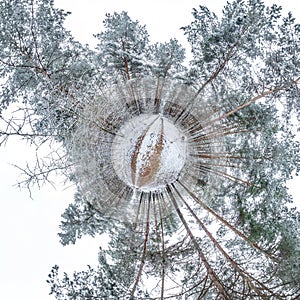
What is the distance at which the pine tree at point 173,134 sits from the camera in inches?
267

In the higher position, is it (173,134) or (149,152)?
(173,134)

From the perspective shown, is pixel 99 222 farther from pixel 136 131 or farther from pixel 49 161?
pixel 136 131

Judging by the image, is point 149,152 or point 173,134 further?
point 173,134

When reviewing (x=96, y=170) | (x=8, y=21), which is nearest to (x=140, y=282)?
(x=96, y=170)

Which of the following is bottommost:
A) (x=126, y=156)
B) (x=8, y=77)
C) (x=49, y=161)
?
(x=126, y=156)

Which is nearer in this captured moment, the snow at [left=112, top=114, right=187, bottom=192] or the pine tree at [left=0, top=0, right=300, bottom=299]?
the snow at [left=112, top=114, right=187, bottom=192]

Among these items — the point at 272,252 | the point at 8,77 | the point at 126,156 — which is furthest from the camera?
the point at 8,77

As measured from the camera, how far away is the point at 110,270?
Answer: 7.12m

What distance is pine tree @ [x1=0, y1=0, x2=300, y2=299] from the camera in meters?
6.79

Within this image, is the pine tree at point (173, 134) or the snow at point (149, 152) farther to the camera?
the pine tree at point (173, 134)

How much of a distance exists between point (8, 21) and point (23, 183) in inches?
111

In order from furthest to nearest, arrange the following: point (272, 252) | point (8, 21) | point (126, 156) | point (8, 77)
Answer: point (8, 77)
point (8, 21)
point (272, 252)
point (126, 156)

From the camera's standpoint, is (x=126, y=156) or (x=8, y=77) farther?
(x=8, y=77)

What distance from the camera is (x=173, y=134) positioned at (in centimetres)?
639
